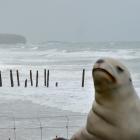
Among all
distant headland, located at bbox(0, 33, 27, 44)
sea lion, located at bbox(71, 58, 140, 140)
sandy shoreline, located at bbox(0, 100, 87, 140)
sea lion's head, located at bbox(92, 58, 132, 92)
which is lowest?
distant headland, located at bbox(0, 33, 27, 44)

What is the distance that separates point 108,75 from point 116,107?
526mm

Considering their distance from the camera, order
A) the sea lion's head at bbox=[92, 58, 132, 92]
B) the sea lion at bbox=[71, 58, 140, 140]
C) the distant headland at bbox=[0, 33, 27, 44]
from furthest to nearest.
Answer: the distant headland at bbox=[0, 33, 27, 44]
the sea lion at bbox=[71, 58, 140, 140]
the sea lion's head at bbox=[92, 58, 132, 92]

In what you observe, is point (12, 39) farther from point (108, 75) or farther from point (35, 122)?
point (108, 75)

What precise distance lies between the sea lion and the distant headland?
18214 cm

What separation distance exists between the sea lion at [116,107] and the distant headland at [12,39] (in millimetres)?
182138

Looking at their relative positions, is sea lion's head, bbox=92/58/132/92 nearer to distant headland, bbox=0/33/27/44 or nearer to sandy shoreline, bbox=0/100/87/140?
sandy shoreline, bbox=0/100/87/140

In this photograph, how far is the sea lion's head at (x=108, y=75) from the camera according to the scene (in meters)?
6.46

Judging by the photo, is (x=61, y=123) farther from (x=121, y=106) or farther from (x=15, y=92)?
(x=15, y=92)

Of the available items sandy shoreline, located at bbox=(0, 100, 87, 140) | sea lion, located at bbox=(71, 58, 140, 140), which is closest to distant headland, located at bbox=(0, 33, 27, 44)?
sandy shoreline, located at bbox=(0, 100, 87, 140)

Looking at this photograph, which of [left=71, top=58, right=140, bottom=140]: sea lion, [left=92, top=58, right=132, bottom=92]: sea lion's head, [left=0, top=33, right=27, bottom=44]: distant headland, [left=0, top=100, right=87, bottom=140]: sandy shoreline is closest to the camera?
[left=92, top=58, right=132, bottom=92]: sea lion's head

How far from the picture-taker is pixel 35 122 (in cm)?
1778

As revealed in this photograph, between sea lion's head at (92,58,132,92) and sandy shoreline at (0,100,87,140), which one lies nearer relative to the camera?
sea lion's head at (92,58,132,92)

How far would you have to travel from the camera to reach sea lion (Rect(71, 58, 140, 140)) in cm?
667

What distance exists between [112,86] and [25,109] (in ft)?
51.9
